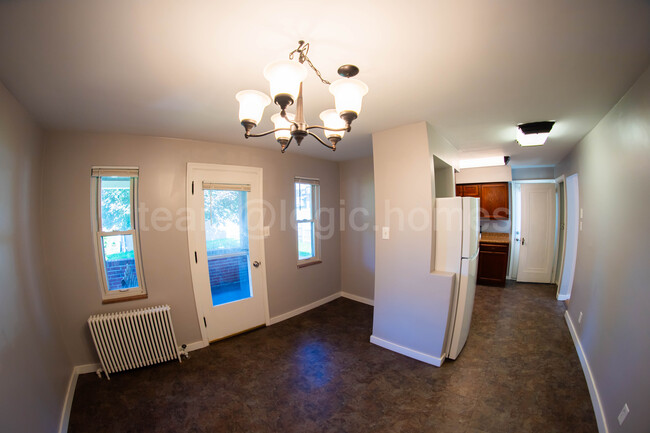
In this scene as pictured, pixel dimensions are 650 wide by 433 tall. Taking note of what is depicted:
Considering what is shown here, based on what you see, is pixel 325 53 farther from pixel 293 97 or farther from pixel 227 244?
pixel 227 244

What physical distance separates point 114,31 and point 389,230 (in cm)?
246

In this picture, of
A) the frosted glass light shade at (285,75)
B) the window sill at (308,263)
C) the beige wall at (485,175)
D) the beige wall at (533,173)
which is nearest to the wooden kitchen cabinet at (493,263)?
the beige wall at (485,175)

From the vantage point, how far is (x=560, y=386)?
2117 millimetres

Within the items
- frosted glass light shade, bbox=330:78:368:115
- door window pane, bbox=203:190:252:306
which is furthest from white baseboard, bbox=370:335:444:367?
frosted glass light shade, bbox=330:78:368:115

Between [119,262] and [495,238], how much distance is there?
6124 millimetres

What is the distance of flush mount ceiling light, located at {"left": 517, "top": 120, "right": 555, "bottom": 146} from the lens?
231 cm

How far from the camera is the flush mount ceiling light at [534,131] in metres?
2.31

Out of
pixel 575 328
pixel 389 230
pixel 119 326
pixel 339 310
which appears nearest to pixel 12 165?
pixel 119 326

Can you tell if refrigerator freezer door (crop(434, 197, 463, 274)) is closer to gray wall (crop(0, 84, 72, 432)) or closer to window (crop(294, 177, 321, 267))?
window (crop(294, 177, 321, 267))

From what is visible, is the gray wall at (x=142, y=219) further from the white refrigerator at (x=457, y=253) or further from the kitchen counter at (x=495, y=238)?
the kitchen counter at (x=495, y=238)

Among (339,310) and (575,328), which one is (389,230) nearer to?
(339,310)

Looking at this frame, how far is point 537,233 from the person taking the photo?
190 inches

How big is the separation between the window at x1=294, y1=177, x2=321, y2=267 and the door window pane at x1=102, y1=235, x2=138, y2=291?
6.53 ft

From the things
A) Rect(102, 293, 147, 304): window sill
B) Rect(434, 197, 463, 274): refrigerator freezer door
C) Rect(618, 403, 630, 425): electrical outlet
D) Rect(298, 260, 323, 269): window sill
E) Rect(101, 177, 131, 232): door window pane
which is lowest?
Rect(618, 403, 630, 425): electrical outlet
